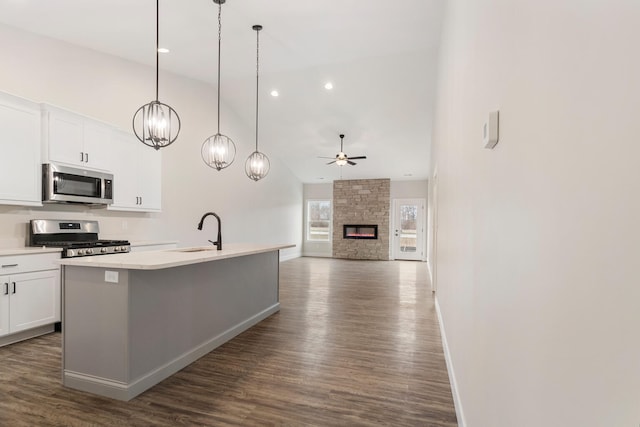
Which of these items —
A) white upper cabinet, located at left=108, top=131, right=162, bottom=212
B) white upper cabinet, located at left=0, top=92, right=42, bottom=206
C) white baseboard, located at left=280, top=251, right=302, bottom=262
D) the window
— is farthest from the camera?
the window

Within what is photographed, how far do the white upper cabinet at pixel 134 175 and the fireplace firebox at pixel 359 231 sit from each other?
7.31m

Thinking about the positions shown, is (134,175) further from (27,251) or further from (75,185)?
(27,251)

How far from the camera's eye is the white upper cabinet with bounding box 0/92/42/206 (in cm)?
354

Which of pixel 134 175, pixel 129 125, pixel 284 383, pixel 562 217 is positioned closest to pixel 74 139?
pixel 134 175

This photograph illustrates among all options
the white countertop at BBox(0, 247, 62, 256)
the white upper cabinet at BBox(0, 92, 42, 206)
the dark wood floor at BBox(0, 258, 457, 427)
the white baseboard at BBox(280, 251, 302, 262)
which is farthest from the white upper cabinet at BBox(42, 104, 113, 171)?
the white baseboard at BBox(280, 251, 302, 262)

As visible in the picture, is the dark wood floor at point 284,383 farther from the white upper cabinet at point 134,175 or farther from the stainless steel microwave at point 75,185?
the white upper cabinet at point 134,175

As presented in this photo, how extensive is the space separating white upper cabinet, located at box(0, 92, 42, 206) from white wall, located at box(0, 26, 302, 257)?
Answer: 0.34 metres

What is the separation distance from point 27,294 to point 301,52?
15.2ft

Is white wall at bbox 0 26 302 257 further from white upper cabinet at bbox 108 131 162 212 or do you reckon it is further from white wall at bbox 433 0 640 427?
white wall at bbox 433 0 640 427

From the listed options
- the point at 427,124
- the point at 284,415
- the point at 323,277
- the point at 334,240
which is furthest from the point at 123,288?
the point at 334,240

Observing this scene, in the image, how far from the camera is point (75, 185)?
415 centimetres

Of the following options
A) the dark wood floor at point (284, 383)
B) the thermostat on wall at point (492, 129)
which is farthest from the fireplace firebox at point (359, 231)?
the thermostat on wall at point (492, 129)

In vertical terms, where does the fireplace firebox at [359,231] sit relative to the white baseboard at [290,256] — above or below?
above

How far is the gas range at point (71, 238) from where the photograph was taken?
3939 mm
